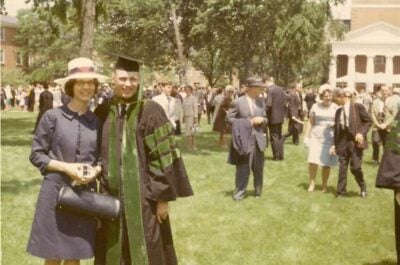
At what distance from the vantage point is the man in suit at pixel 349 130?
1099cm

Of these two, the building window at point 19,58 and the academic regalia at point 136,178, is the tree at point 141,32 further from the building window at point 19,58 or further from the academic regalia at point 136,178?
the academic regalia at point 136,178

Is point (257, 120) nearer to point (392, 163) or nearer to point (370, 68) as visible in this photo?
point (392, 163)

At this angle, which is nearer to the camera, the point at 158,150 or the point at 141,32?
the point at 158,150

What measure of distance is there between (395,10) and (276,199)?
91286 mm

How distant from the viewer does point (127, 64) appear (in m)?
4.96

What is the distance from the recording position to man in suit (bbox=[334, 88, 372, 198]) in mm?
10992

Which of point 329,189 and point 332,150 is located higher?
point 332,150

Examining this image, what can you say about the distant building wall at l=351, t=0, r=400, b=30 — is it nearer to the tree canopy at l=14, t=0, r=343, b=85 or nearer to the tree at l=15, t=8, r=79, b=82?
the tree canopy at l=14, t=0, r=343, b=85

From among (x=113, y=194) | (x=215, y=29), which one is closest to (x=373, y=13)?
(x=215, y=29)

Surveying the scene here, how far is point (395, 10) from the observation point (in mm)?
96750

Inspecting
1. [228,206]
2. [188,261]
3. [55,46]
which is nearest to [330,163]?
[228,206]

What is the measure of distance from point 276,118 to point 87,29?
5.67m

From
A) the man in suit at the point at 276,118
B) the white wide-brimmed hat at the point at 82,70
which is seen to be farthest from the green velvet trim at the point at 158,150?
the man in suit at the point at 276,118

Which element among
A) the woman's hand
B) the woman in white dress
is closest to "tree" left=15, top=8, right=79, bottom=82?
the woman in white dress
